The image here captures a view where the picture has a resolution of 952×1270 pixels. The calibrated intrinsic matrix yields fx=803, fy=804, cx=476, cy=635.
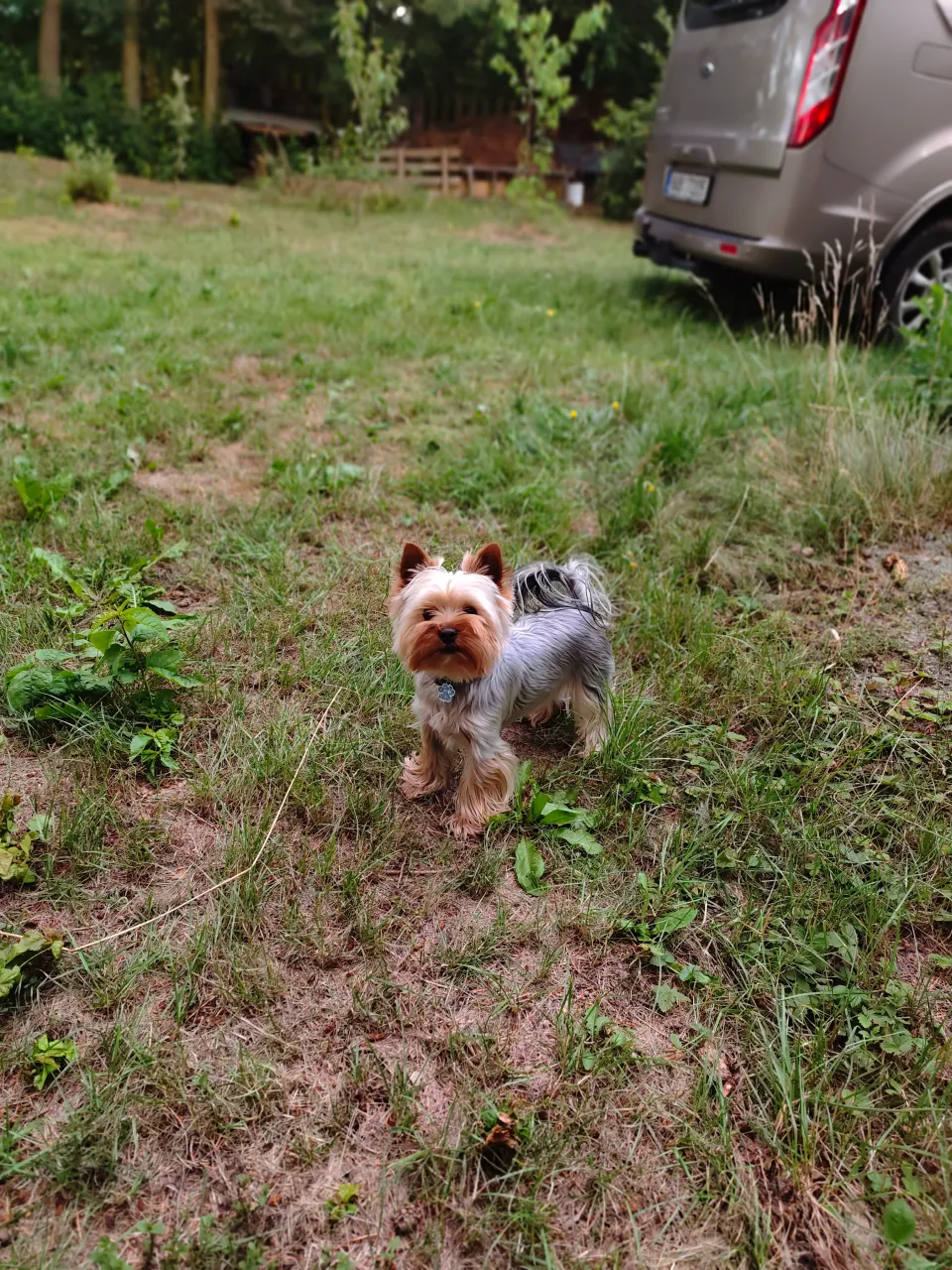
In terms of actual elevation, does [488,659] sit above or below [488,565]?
below

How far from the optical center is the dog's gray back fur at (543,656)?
2.51 metres

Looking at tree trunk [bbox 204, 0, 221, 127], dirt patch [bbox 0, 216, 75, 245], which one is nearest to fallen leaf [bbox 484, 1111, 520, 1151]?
dirt patch [bbox 0, 216, 75, 245]

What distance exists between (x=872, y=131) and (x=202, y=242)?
328 inches

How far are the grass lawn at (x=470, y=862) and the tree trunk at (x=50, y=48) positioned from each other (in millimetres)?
18194

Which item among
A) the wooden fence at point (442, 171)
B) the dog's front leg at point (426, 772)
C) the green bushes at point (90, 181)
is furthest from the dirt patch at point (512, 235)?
the dog's front leg at point (426, 772)

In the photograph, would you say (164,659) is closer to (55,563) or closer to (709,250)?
(55,563)

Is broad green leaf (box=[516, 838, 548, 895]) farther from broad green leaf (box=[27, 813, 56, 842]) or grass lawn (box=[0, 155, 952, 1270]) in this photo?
broad green leaf (box=[27, 813, 56, 842])

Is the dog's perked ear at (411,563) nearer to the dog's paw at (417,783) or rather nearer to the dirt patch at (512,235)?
the dog's paw at (417,783)

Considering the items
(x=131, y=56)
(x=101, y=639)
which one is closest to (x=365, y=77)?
(x=131, y=56)

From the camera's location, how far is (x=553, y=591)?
9.66ft

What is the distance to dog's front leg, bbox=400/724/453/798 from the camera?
8.73 feet

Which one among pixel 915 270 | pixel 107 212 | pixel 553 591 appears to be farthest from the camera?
pixel 107 212

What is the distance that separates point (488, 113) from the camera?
76.7 feet

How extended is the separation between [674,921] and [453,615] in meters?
1.07
